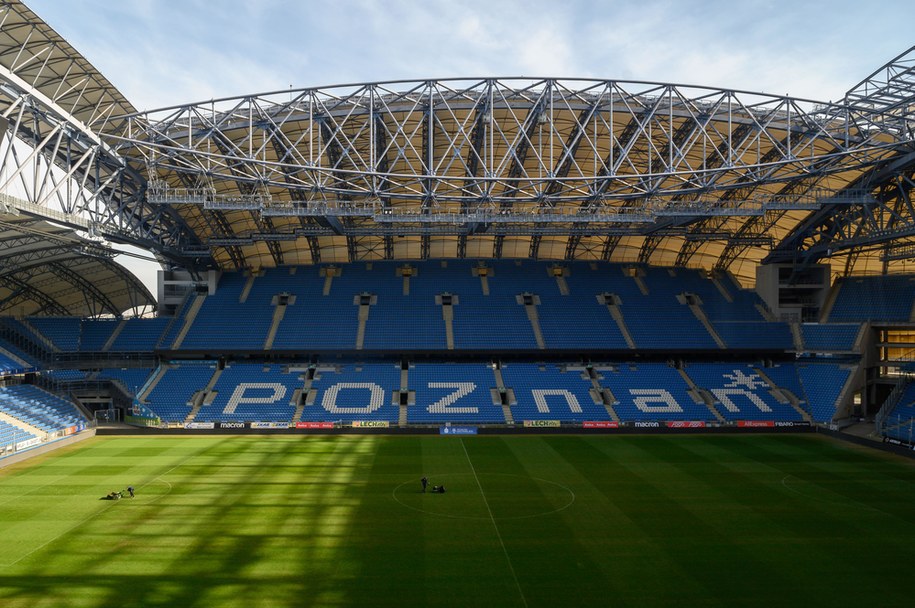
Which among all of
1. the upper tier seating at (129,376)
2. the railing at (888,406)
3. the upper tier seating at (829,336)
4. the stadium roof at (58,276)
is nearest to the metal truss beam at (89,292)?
the stadium roof at (58,276)

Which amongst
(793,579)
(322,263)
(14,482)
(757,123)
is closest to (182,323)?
(322,263)

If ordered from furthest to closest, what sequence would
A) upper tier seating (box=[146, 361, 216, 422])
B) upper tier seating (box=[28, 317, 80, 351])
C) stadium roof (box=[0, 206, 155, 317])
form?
upper tier seating (box=[28, 317, 80, 351]) → upper tier seating (box=[146, 361, 216, 422]) → stadium roof (box=[0, 206, 155, 317])

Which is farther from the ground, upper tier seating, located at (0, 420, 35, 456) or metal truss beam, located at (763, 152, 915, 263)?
metal truss beam, located at (763, 152, 915, 263)

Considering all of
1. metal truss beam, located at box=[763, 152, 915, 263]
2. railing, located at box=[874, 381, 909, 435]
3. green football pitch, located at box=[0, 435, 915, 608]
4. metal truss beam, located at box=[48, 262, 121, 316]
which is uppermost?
metal truss beam, located at box=[48, 262, 121, 316]

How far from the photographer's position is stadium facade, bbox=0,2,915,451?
34.3 metres

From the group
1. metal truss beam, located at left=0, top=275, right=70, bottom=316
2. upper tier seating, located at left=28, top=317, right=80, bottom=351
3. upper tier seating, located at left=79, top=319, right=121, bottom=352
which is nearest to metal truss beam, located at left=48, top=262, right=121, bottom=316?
metal truss beam, located at left=0, top=275, right=70, bottom=316

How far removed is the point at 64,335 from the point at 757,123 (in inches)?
1953

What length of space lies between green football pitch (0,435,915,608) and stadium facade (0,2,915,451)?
9.31m

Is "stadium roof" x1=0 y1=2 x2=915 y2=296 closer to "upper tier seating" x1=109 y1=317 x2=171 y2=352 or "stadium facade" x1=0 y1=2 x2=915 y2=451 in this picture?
"stadium facade" x1=0 y1=2 x2=915 y2=451

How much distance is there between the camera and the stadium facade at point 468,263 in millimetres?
34281

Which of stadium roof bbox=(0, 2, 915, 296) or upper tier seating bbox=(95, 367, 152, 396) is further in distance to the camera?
upper tier seating bbox=(95, 367, 152, 396)

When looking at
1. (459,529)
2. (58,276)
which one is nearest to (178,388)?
(58,276)

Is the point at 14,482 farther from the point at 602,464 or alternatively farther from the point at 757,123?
the point at 757,123

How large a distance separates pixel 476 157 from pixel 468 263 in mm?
21359
